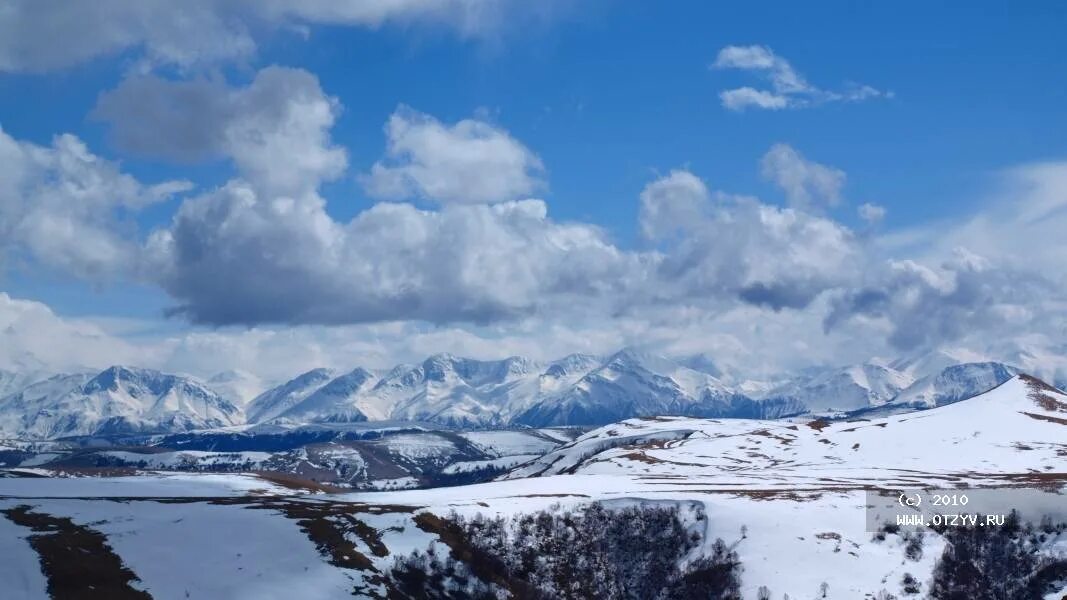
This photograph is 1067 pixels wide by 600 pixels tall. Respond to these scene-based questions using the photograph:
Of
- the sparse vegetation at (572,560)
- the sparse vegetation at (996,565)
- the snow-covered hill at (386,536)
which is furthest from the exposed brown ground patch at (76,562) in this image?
the sparse vegetation at (996,565)

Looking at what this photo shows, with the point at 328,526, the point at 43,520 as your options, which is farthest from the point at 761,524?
the point at 43,520

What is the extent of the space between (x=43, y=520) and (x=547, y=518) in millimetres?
56324

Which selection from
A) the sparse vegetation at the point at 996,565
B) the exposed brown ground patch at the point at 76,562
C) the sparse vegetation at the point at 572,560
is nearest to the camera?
the exposed brown ground patch at the point at 76,562

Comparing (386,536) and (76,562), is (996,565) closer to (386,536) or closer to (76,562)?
(386,536)

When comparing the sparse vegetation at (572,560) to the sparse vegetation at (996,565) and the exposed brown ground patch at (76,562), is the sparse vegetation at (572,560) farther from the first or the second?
the exposed brown ground patch at (76,562)

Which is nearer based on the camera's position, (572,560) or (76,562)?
(76,562)

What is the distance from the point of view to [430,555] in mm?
96875

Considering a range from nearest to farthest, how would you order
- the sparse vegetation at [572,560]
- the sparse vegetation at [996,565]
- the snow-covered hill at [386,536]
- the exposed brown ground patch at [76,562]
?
1. the exposed brown ground patch at [76,562]
2. the snow-covered hill at [386,536]
3. the sparse vegetation at [996,565]
4. the sparse vegetation at [572,560]

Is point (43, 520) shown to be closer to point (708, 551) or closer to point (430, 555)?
point (430, 555)

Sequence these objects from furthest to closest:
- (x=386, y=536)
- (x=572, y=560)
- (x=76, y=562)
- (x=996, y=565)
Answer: (x=572, y=560) < (x=386, y=536) < (x=996, y=565) < (x=76, y=562)

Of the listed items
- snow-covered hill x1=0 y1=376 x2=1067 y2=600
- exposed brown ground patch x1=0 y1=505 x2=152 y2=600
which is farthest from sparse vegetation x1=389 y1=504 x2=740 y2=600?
exposed brown ground patch x1=0 y1=505 x2=152 y2=600

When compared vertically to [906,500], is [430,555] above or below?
below

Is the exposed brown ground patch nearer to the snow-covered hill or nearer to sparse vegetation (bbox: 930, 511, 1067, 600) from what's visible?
the snow-covered hill

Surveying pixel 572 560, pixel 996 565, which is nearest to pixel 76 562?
pixel 572 560
